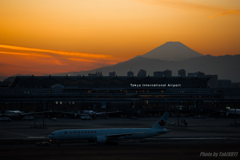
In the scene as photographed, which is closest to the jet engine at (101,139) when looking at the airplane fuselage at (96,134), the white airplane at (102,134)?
the white airplane at (102,134)

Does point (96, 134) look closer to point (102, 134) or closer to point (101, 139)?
point (102, 134)

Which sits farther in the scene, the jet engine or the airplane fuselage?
the airplane fuselage

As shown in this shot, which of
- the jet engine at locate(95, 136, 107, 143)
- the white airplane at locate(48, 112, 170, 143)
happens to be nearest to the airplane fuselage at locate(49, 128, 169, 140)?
the white airplane at locate(48, 112, 170, 143)

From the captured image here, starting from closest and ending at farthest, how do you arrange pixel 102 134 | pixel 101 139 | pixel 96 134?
pixel 101 139 < pixel 102 134 < pixel 96 134

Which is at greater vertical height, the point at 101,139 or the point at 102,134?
the point at 102,134

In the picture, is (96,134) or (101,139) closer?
(101,139)

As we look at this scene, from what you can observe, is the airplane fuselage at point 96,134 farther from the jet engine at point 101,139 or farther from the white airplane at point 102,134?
the jet engine at point 101,139

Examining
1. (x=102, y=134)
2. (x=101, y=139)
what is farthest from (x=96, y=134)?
(x=101, y=139)

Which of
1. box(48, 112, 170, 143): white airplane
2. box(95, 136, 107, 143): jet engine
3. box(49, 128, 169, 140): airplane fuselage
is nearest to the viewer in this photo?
box(95, 136, 107, 143): jet engine

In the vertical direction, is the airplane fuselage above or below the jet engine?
above

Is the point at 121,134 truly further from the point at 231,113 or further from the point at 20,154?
the point at 231,113

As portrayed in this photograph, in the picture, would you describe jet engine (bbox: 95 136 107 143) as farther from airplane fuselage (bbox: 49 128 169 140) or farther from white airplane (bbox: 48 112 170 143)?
airplane fuselage (bbox: 49 128 169 140)

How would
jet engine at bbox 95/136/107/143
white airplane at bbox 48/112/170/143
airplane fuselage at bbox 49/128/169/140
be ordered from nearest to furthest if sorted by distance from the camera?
jet engine at bbox 95/136/107/143 < white airplane at bbox 48/112/170/143 < airplane fuselage at bbox 49/128/169/140

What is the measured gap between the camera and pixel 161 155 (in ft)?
190
